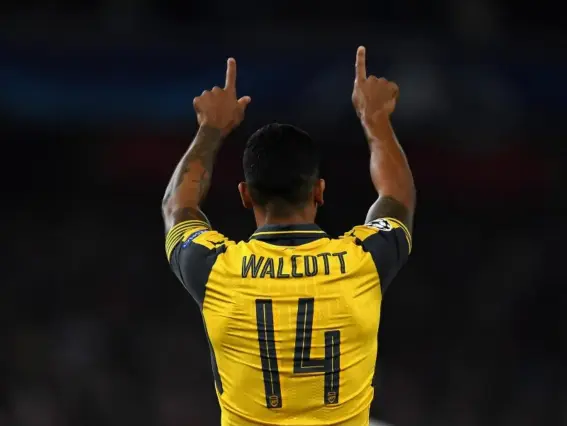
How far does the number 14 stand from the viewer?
2.16m

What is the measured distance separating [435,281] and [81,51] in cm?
376

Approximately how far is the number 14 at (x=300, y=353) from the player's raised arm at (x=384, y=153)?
0.37m

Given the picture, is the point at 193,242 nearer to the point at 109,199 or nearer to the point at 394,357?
the point at 394,357

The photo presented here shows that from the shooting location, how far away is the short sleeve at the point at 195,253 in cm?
222

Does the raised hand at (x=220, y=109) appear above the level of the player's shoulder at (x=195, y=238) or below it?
above

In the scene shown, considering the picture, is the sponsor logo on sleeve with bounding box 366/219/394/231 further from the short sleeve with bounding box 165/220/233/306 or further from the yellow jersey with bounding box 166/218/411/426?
the short sleeve with bounding box 165/220/233/306

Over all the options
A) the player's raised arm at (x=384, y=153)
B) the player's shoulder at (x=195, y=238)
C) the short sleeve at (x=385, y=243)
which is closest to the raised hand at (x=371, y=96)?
the player's raised arm at (x=384, y=153)

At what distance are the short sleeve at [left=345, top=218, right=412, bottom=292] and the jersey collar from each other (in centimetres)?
10

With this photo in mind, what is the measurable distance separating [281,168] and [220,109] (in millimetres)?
539

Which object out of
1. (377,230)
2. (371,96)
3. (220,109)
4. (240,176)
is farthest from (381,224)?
(240,176)

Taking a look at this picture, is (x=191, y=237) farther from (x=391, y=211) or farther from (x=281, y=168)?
(x=391, y=211)

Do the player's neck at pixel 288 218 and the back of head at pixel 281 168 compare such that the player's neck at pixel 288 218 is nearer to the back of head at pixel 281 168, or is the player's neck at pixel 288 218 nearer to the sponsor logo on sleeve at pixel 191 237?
the back of head at pixel 281 168

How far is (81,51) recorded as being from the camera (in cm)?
759

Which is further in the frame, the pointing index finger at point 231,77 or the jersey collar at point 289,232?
the pointing index finger at point 231,77
